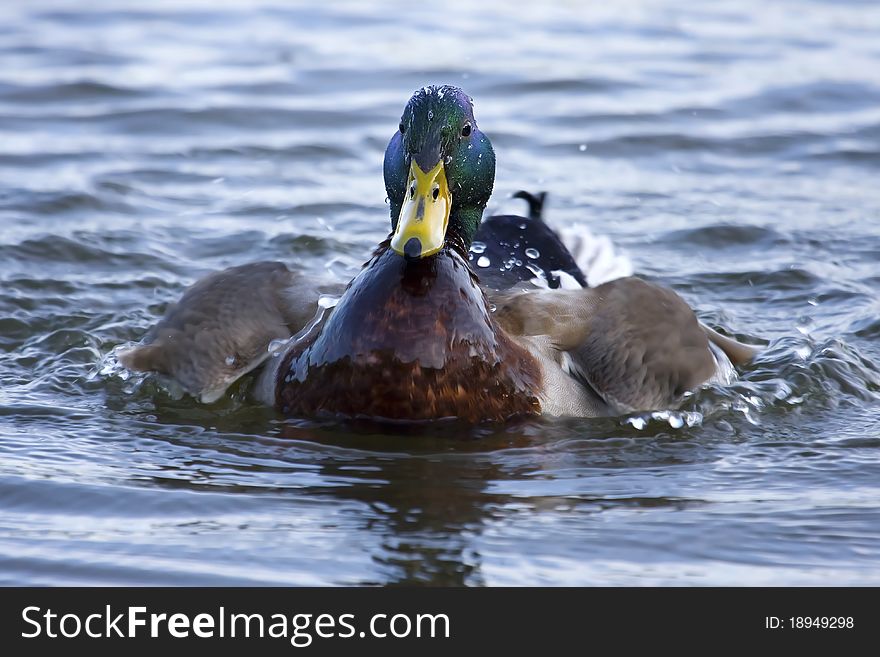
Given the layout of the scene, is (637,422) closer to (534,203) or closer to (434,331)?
(434,331)

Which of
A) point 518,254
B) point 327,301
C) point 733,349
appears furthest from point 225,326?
point 733,349

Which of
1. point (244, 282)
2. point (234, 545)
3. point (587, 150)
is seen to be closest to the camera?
point (234, 545)

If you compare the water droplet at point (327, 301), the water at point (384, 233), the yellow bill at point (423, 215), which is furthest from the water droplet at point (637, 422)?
the water droplet at point (327, 301)

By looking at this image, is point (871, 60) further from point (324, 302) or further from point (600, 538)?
point (600, 538)

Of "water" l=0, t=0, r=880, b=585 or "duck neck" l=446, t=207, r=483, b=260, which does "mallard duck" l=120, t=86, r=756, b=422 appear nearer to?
"duck neck" l=446, t=207, r=483, b=260

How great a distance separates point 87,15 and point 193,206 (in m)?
5.01

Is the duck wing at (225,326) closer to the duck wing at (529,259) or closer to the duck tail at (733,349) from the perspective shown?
the duck wing at (529,259)

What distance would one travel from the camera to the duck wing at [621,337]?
231 inches

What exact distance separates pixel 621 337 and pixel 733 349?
102 cm

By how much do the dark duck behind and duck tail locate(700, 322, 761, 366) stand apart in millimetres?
1347

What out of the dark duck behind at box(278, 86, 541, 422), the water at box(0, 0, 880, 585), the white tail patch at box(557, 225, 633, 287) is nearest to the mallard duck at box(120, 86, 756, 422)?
the dark duck behind at box(278, 86, 541, 422)

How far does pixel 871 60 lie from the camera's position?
Answer: 12.3 m

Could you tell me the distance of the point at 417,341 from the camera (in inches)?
212

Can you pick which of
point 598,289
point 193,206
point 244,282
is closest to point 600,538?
point 598,289
